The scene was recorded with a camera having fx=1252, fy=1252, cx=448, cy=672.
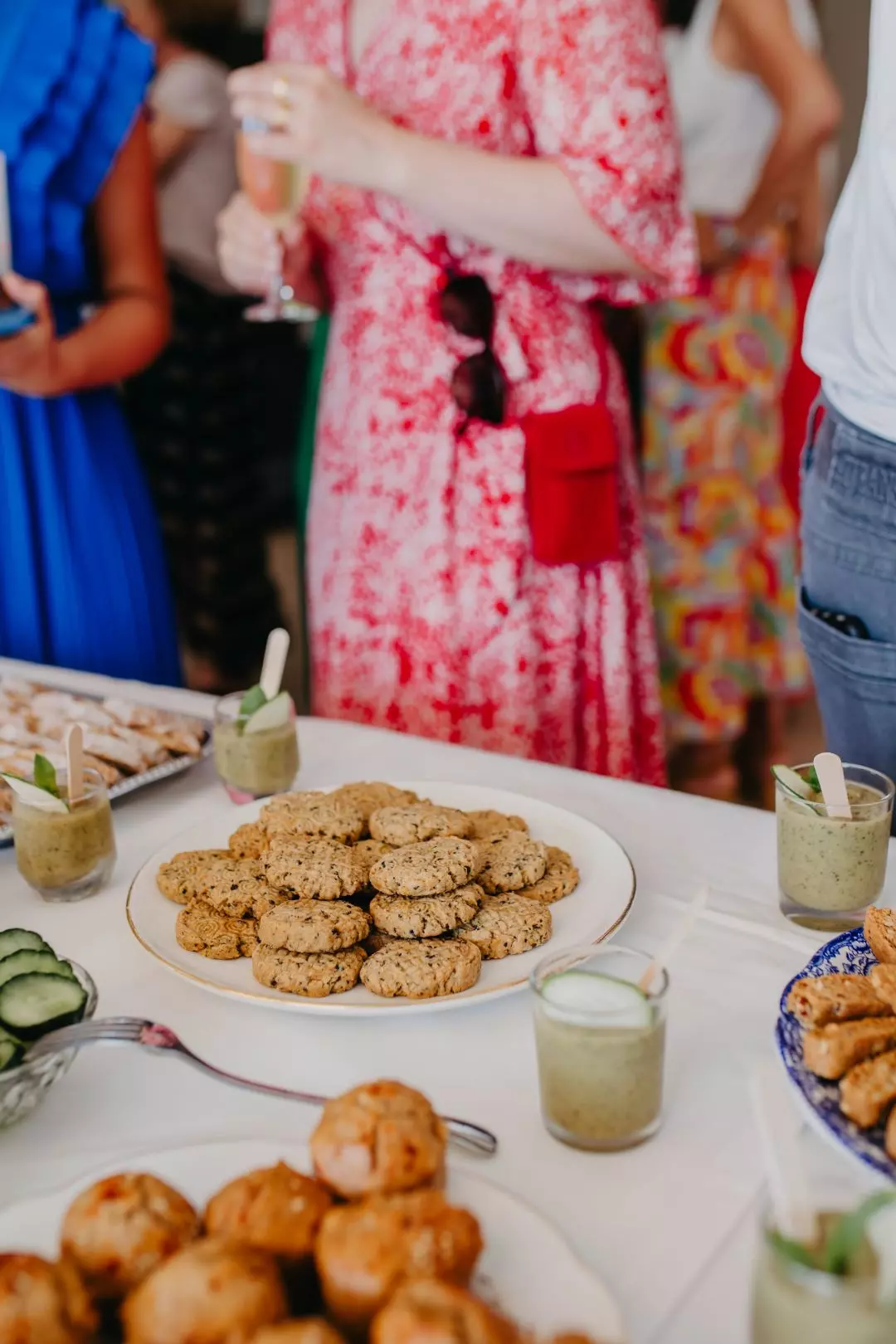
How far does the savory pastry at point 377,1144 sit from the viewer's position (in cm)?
56

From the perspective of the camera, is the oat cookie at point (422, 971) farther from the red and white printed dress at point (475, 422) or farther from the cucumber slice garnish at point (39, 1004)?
the red and white printed dress at point (475, 422)

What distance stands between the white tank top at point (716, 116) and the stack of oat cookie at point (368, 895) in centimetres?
190

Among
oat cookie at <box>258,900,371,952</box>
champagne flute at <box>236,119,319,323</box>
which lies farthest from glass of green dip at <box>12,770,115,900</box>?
champagne flute at <box>236,119,319,323</box>

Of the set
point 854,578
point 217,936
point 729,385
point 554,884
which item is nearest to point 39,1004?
point 217,936

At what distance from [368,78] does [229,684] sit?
2645 mm

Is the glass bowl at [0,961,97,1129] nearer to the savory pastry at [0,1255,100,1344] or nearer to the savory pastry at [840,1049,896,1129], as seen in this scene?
the savory pastry at [0,1255,100,1344]

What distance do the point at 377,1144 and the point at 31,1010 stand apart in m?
0.26

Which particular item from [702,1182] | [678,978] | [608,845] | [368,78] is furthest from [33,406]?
[702,1182]

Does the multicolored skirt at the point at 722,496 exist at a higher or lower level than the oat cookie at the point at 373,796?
lower

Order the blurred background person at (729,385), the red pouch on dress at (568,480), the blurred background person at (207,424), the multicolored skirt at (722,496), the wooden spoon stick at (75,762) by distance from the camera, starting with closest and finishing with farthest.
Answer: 1. the wooden spoon stick at (75,762)
2. the red pouch on dress at (568,480)
3. the blurred background person at (729,385)
4. the multicolored skirt at (722,496)
5. the blurred background person at (207,424)

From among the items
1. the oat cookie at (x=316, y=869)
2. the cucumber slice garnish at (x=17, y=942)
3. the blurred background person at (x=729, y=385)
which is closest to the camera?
the cucumber slice garnish at (x=17, y=942)

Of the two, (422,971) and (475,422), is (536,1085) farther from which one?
(475,422)

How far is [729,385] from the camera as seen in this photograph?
2.73 meters

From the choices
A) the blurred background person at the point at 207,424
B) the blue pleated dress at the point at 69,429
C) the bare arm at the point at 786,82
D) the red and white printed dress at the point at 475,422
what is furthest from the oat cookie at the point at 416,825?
the blurred background person at the point at 207,424
